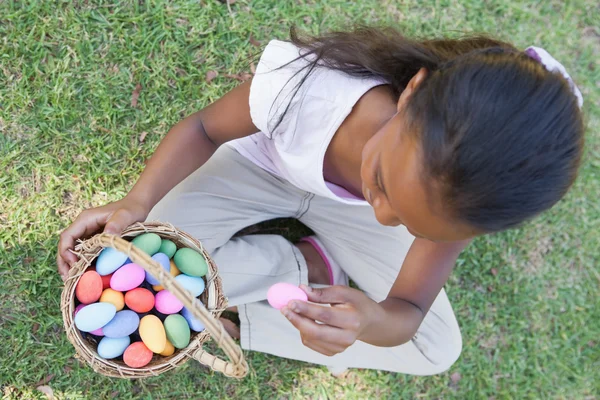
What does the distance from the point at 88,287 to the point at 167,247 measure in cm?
23

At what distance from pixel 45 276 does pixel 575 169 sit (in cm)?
179

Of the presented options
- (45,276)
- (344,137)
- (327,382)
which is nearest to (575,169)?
(344,137)

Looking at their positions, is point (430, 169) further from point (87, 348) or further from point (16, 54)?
point (16, 54)

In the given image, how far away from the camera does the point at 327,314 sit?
1289 mm

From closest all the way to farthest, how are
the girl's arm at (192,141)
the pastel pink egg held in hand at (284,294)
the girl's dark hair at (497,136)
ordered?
the girl's dark hair at (497,136), the pastel pink egg held in hand at (284,294), the girl's arm at (192,141)

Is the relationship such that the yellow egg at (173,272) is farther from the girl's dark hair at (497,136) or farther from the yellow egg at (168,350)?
the girl's dark hair at (497,136)

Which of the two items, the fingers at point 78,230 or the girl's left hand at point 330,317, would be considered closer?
the girl's left hand at point 330,317

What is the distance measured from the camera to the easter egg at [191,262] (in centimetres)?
148

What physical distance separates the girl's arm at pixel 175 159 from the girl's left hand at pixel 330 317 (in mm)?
539

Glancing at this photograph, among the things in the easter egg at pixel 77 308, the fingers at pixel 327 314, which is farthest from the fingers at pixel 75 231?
the fingers at pixel 327 314

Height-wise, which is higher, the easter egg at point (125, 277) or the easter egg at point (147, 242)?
the easter egg at point (147, 242)

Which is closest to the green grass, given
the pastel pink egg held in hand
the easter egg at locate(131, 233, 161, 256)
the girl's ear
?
the easter egg at locate(131, 233, 161, 256)

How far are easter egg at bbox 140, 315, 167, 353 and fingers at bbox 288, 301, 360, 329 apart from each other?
429mm

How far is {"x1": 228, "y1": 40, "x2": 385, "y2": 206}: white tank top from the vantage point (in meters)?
1.47
